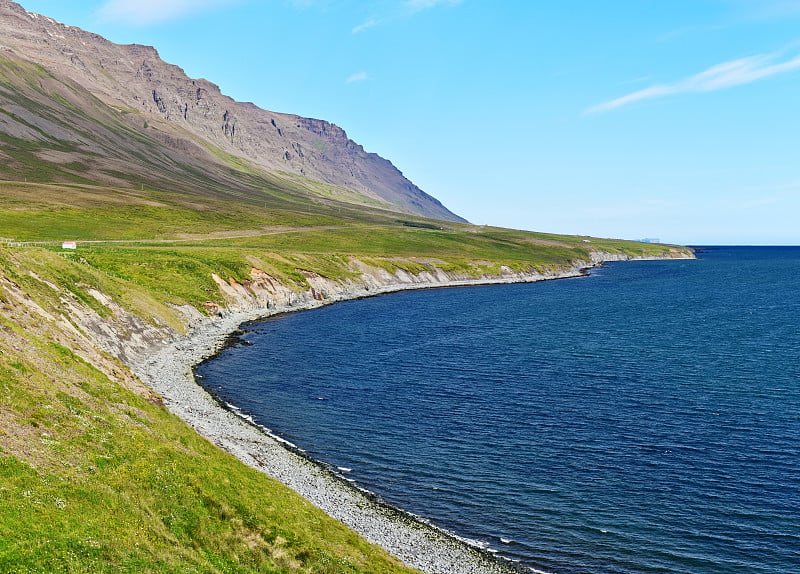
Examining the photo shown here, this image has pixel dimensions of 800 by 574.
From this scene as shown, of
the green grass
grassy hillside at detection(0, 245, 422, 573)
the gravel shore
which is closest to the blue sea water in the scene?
the gravel shore

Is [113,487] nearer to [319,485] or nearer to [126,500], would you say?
[126,500]

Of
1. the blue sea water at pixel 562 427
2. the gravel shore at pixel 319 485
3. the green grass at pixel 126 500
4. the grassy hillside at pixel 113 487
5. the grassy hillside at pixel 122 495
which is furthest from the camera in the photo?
the blue sea water at pixel 562 427

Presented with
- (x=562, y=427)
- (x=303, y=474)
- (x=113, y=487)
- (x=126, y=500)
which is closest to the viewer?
(x=126, y=500)

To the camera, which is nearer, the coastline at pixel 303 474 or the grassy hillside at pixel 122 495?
the grassy hillside at pixel 122 495

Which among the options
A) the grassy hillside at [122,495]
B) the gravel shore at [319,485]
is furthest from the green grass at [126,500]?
the gravel shore at [319,485]

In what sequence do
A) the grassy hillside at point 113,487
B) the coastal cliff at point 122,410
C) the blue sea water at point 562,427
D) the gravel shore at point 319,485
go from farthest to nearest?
the blue sea water at point 562,427, the gravel shore at point 319,485, the coastal cliff at point 122,410, the grassy hillside at point 113,487

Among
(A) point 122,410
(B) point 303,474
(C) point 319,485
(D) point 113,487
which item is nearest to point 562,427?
(C) point 319,485

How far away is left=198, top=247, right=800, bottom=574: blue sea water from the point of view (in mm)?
37031

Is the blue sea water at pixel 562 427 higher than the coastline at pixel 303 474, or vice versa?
the blue sea water at pixel 562 427

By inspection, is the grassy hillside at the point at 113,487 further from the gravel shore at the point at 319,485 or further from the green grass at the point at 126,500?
the gravel shore at the point at 319,485

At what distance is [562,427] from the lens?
5497 cm

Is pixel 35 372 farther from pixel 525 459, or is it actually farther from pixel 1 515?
pixel 525 459

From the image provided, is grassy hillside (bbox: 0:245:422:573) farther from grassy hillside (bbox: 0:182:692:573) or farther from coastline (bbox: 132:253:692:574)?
coastline (bbox: 132:253:692:574)

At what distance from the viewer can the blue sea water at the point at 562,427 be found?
1458 inches
